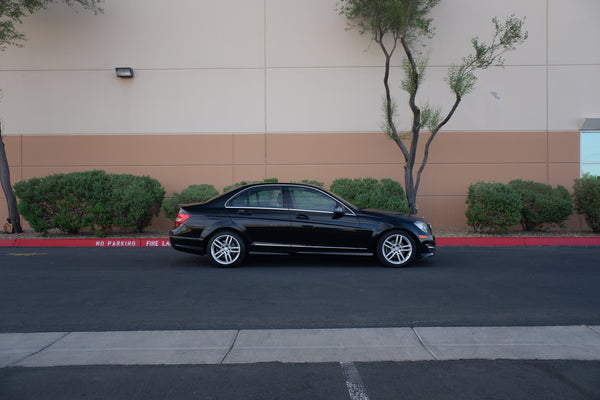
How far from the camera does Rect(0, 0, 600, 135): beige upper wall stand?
14.5 m

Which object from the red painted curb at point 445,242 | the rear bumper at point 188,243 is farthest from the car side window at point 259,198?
the red painted curb at point 445,242

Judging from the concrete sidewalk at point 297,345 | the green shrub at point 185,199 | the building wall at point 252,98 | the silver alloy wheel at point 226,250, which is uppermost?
the building wall at point 252,98

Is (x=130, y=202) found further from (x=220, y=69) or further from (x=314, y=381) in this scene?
(x=314, y=381)

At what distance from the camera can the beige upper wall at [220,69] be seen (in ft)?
47.6

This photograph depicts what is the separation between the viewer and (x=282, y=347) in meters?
4.56

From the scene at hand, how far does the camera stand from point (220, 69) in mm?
14609

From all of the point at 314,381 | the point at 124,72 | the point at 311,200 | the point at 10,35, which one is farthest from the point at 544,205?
the point at 10,35

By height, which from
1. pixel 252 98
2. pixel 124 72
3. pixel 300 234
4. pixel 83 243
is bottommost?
pixel 83 243

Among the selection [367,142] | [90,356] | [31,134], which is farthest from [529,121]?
[31,134]

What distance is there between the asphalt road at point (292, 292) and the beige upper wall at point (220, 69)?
5990mm

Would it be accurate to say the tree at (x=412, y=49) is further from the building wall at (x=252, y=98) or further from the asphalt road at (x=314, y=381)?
the asphalt road at (x=314, y=381)

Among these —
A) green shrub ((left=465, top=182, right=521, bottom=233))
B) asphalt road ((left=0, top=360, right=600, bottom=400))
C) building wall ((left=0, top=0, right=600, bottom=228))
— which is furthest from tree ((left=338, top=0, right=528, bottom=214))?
asphalt road ((left=0, top=360, right=600, bottom=400))

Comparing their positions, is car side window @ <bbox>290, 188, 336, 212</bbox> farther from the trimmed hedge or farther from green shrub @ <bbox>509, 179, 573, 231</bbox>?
green shrub @ <bbox>509, 179, 573, 231</bbox>

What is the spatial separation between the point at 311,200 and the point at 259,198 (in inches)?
37.4
